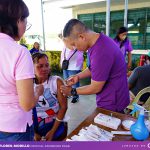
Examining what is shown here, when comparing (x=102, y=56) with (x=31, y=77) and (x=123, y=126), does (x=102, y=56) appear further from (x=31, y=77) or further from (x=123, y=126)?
(x=31, y=77)

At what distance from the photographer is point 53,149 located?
61 cm

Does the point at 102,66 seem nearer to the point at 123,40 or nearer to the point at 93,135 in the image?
the point at 93,135

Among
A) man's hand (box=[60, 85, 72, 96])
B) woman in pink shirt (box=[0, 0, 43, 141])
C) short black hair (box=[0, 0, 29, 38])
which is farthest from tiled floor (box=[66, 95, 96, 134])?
short black hair (box=[0, 0, 29, 38])

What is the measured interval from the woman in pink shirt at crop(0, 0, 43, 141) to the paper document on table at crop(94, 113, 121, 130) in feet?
1.61

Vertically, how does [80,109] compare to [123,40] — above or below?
below

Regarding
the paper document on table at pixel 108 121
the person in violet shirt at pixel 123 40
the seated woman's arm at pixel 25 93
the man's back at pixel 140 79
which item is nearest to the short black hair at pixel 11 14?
the seated woman's arm at pixel 25 93

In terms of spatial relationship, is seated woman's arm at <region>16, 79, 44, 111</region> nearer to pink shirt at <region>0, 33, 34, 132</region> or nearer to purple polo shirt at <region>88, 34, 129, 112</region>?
pink shirt at <region>0, 33, 34, 132</region>

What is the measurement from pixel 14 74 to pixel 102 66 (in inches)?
26.9

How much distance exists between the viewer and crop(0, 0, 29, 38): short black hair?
95 centimetres

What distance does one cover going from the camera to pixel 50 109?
177 centimetres

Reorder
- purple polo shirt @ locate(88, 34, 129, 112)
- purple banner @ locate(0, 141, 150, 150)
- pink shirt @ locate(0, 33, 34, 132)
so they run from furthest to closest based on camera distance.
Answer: purple polo shirt @ locate(88, 34, 129, 112) → pink shirt @ locate(0, 33, 34, 132) → purple banner @ locate(0, 141, 150, 150)

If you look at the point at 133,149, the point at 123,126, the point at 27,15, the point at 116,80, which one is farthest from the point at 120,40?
the point at 133,149

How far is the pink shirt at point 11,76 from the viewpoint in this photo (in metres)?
0.95

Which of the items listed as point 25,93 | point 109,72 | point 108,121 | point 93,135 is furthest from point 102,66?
point 25,93
